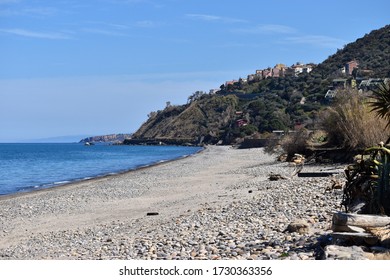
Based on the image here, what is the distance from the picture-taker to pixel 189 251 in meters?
8.27

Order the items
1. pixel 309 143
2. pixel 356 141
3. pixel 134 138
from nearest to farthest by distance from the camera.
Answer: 1. pixel 356 141
2. pixel 309 143
3. pixel 134 138

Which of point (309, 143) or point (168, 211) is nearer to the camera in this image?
point (168, 211)

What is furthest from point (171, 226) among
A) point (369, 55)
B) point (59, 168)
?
point (369, 55)

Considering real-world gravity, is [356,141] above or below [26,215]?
above

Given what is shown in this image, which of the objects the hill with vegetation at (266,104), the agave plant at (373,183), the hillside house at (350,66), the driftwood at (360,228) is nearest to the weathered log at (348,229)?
the driftwood at (360,228)

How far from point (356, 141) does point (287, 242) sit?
1716 centimetres

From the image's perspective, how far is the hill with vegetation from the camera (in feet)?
263

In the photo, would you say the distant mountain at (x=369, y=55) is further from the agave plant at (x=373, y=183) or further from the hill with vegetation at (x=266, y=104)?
the agave plant at (x=373, y=183)

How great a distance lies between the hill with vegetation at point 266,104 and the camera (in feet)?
263

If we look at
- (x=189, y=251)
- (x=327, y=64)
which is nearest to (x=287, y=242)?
(x=189, y=251)

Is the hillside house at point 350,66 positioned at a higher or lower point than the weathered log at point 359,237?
higher

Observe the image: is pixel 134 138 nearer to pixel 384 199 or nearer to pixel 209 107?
pixel 209 107

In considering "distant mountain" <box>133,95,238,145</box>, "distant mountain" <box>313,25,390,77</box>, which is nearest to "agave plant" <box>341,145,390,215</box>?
"distant mountain" <box>313,25,390,77</box>

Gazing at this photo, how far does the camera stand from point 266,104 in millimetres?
96125
